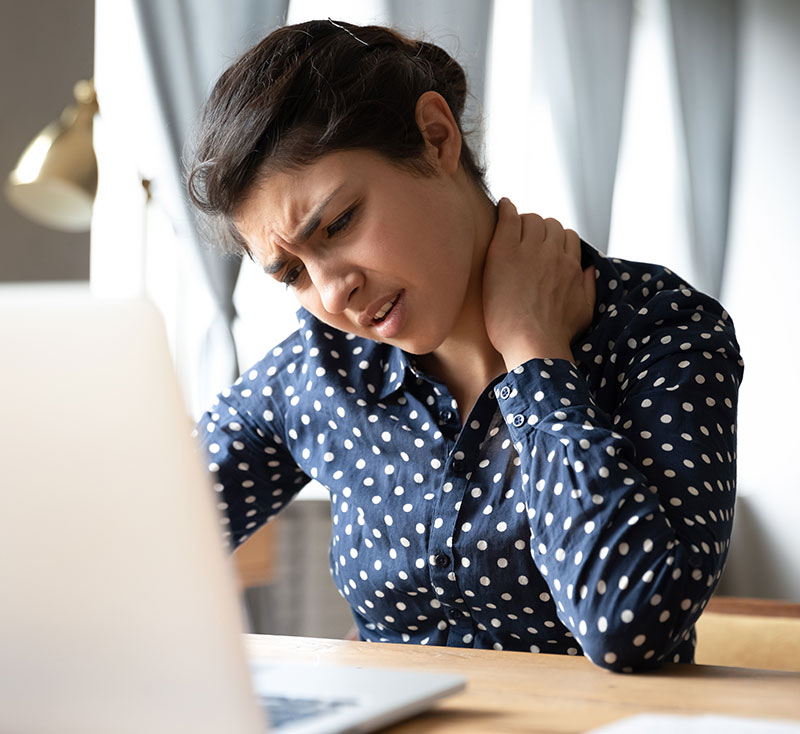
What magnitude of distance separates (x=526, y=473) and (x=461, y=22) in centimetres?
257

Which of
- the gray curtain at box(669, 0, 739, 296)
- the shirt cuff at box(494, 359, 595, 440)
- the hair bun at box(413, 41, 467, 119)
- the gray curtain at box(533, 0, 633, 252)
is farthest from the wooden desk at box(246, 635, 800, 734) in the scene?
the gray curtain at box(669, 0, 739, 296)

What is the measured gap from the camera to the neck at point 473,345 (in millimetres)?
1264

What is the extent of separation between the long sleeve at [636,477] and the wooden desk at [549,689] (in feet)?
0.17

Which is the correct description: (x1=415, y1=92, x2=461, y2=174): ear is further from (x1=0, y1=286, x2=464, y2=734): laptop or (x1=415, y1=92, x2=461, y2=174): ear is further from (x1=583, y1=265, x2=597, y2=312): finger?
(x1=0, y1=286, x2=464, y2=734): laptop

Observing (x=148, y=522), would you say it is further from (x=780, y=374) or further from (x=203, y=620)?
(x=780, y=374)

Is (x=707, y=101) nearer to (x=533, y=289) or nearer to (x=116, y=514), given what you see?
(x=533, y=289)

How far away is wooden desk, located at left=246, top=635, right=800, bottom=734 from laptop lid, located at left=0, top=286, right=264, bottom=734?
25cm

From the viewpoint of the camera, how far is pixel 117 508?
39 cm

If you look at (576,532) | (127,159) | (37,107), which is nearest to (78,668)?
(576,532)

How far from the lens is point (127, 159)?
2.89 meters

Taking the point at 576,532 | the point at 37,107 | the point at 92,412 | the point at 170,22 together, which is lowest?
the point at 576,532

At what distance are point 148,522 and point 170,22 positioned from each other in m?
2.69

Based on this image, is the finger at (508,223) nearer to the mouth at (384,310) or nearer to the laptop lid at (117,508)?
the mouth at (384,310)

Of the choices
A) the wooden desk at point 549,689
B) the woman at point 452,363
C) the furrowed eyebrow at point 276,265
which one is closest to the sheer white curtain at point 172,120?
the woman at point 452,363
